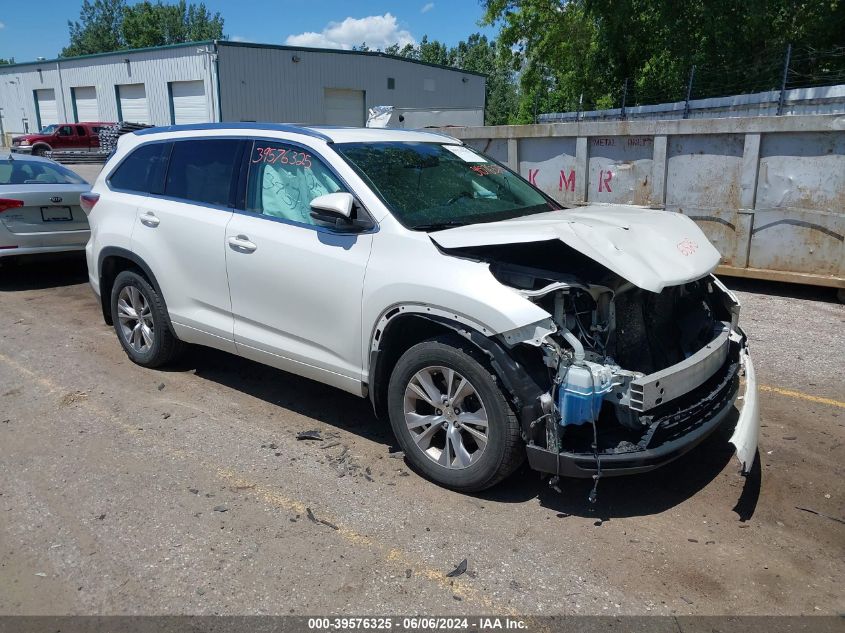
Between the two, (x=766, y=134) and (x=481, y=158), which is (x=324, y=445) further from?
(x=766, y=134)

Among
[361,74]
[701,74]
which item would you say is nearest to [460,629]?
[701,74]

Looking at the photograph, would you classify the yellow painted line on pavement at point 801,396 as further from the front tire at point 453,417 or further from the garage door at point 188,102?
the garage door at point 188,102

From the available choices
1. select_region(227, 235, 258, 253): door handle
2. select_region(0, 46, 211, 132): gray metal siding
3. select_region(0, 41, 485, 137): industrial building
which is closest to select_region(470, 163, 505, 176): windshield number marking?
select_region(227, 235, 258, 253): door handle

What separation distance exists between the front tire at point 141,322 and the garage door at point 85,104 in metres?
38.6

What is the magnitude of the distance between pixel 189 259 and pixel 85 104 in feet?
135

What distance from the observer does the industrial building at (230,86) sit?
32.2 metres

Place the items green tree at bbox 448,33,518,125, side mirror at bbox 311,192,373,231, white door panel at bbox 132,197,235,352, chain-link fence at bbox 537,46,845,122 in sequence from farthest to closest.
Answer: green tree at bbox 448,33,518,125 → chain-link fence at bbox 537,46,845,122 → white door panel at bbox 132,197,235,352 → side mirror at bbox 311,192,373,231

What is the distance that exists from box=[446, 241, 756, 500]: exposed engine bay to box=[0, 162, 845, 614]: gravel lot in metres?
0.45

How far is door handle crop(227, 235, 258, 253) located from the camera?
4.48m

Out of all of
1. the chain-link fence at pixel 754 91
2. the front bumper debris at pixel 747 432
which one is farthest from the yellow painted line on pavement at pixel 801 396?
the chain-link fence at pixel 754 91

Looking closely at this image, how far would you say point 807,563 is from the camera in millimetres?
3199

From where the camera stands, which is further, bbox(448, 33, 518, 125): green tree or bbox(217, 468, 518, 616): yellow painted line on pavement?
bbox(448, 33, 518, 125): green tree

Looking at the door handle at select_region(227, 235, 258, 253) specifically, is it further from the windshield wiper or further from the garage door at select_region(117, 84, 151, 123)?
the garage door at select_region(117, 84, 151, 123)

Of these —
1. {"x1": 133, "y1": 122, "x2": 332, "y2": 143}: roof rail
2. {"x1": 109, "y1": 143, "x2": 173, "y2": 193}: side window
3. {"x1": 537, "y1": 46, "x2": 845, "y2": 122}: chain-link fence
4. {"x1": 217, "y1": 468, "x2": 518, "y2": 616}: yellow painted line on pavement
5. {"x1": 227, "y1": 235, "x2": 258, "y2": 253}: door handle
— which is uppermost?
{"x1": 537, "y1": 46, "x2": 845, "y2": 122}: chain-link fence
